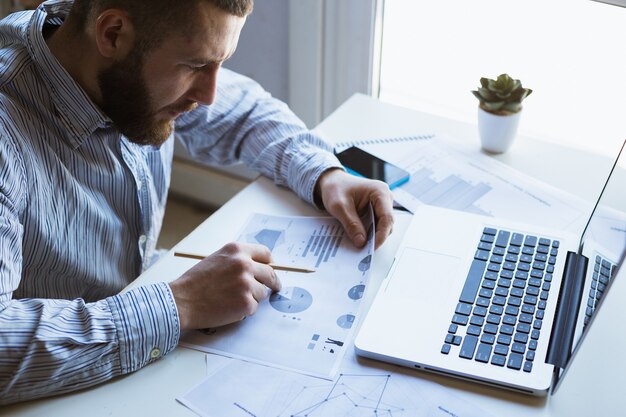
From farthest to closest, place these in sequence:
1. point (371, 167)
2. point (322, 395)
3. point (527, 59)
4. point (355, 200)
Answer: point (527, 59) < point (371, 167) < point (355, 200) < point (322, 395)

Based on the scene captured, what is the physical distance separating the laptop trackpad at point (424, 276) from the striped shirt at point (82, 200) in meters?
0.22

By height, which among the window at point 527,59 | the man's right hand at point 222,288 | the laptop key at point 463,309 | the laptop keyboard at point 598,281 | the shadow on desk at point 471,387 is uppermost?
the laptop keyboard at point 598,281

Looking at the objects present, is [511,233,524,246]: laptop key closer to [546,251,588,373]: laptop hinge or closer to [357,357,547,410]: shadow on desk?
[546,251,588,373]: laptop hinge

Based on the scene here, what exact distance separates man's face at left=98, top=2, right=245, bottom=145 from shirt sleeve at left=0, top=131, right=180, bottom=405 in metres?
0.20

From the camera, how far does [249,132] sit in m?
1.40

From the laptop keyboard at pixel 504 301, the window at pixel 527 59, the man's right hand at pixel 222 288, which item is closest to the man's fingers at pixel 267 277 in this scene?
the man's right hand at pixel 222 288

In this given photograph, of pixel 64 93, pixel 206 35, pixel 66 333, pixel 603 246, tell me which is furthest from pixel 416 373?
pixel 64 93

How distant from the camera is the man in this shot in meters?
0.90

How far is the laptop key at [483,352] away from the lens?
35.7 inches

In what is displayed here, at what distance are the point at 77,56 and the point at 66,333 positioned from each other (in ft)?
1.41

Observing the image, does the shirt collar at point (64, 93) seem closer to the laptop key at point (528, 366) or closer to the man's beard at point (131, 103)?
the man's beard at point (131, 103)

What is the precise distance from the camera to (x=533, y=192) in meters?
1.28

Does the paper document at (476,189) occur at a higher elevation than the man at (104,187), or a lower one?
lower

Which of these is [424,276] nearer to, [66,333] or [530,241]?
[530,241]
